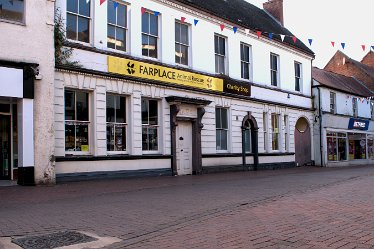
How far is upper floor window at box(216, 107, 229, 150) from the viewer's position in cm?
2175

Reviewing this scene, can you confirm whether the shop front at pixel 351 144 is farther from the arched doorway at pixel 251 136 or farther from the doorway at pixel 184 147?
the doorway at pixel 184 147

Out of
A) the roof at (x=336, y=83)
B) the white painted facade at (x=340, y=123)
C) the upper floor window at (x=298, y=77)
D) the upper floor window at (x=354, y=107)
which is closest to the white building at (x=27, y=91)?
the upper floor window at (x=298, y=77)

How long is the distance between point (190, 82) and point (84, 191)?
909 cm

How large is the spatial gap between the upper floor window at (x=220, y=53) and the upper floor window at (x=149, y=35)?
14.2 feet

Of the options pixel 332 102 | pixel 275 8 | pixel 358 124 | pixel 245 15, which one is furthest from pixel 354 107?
pixel 245 15

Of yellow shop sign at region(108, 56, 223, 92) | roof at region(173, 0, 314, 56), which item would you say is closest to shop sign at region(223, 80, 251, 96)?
yellow shop sign at region(108, 56, 223, 92)

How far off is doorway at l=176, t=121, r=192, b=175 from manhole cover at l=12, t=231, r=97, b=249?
1275 centimetres

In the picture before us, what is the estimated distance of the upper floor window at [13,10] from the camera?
13336 mm

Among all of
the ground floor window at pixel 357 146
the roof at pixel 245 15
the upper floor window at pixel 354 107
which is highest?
the roof at pixel 245 15

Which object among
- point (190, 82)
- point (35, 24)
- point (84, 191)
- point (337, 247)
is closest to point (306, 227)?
point (337, 247)

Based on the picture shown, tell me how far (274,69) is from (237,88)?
491 cm

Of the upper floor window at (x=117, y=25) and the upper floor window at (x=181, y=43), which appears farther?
the upper floor window at (x=181, y=43)

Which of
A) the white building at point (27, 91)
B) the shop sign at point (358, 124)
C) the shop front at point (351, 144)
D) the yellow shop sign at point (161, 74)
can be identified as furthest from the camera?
the shop sign at point (358, 124)

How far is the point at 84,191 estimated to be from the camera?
1226 cm
